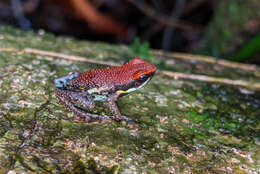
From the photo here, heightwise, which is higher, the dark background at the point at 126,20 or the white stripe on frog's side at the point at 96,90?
the dark background at the point at 126,20

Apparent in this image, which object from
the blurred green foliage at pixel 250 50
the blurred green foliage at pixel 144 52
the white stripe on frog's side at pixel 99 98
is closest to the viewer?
the white stripe on frog's side at pixel 99 98

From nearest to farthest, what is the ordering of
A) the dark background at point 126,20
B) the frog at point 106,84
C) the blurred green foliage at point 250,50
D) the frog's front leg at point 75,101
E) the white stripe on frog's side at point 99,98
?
the frog's front leg at point 75,101, the frog at point 106,84, the white stripe on frog's side at point 99,98, the blurred green foliage at point 250,50, the dark background at point 126,20

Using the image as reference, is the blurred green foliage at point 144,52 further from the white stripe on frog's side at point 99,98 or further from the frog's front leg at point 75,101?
the frog's front leg at point 75,101

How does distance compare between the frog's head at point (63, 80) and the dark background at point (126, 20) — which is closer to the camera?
the frog's head at point (63, 80)

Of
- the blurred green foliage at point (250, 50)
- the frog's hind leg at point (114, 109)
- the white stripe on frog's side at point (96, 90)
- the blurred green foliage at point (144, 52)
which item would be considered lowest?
the frog's hind leg at point (114, 109)

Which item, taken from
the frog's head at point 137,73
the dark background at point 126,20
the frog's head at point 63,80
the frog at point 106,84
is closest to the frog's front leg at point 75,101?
the frog at point 106,84

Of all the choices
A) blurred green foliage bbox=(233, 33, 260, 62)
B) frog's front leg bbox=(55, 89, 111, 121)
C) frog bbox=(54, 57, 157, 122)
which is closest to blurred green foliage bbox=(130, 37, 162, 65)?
frog bbox=(54, 57, 157, 122)

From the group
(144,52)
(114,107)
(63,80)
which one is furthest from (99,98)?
(144,52)
